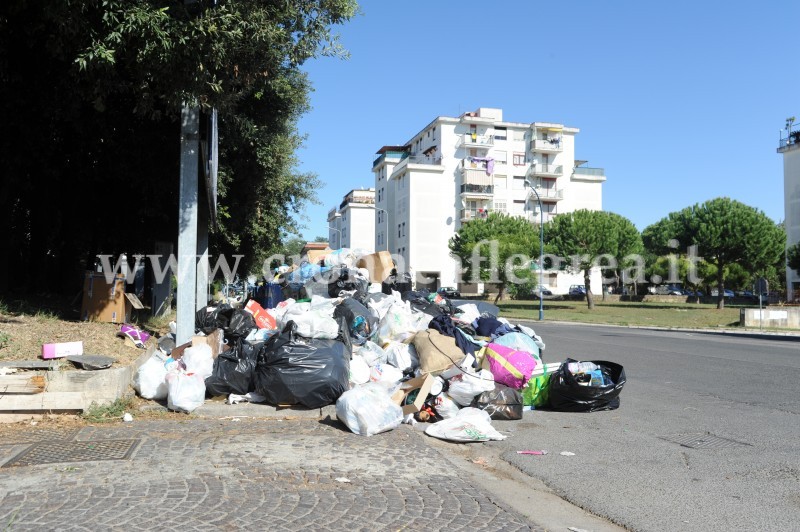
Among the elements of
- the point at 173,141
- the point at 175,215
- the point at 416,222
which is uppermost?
the point at 416,222

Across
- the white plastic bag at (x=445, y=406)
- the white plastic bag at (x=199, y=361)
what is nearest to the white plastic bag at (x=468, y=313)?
the white plastic bag at (x=445, y=406)

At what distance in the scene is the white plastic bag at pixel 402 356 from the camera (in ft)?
24.1

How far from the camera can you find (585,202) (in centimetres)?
6931

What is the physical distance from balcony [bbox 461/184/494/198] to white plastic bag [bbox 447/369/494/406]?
59447 mm

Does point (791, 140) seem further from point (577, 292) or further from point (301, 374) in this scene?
point (301, 374)

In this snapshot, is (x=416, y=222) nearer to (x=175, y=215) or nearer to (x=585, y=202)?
(x=585, y=202)

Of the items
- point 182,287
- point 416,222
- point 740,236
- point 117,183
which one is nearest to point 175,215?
point 117,183

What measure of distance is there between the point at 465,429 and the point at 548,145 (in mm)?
64953

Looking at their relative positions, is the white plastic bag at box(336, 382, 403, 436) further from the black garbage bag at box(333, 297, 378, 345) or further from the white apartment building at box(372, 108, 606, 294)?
the white apartment building at box(372, 108, 606, 294)

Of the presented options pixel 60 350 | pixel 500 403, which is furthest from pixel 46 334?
pixel 500 403

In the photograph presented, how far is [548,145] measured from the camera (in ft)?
220

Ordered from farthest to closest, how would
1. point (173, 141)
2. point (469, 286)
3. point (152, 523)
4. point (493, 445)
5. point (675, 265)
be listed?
point (469, 286), point (675, 265), point (173, 141), point (493, 445), point (152, 523)

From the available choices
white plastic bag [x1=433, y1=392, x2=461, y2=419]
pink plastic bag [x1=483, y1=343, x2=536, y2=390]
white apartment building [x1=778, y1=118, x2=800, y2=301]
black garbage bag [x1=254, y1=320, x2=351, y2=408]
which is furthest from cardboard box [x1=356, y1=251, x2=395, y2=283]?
white apartment building [x1=778, y1=118, x2=800, y2=301]

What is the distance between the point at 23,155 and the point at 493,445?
8764mm
